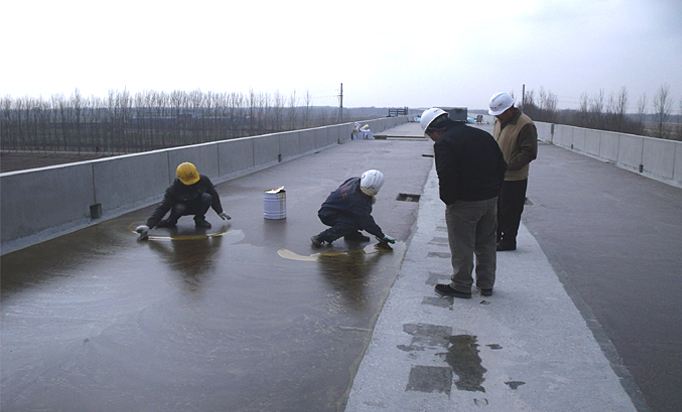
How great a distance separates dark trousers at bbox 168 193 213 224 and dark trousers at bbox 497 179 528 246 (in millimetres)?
4194

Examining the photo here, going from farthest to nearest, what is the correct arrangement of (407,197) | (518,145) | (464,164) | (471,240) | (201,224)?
(407,197) → (201,224) → (518,145) → (471,240) → (464,164)

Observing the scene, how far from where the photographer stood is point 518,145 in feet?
24.0

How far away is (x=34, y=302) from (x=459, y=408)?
13.4 feet

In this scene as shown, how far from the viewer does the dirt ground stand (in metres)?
37.8

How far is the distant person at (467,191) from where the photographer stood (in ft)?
18.0

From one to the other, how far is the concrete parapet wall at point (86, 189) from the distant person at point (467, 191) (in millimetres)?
5344

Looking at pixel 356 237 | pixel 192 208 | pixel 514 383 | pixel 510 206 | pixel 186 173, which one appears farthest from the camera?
pixel 192 208

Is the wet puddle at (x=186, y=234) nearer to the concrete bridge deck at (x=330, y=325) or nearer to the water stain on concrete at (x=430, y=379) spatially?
the concrete bridge deck at (x=330, y=325)

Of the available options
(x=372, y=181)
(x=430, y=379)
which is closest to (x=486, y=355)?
(x=430, y=379)

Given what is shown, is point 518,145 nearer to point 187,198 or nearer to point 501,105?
point 501,105

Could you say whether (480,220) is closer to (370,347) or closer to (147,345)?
(370,347)

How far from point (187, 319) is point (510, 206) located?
13.8ft

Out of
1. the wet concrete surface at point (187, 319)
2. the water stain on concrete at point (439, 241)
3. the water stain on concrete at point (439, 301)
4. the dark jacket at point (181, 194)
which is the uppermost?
the dark jacket at point (181, 194)

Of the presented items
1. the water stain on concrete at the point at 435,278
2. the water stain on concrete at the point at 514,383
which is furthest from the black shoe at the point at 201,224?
the water stain on concrete at the point at 514,383
